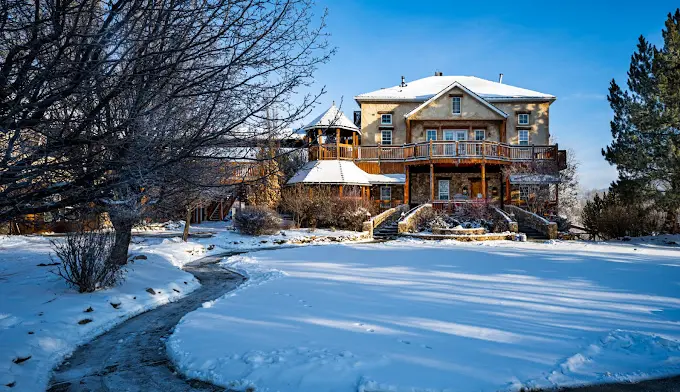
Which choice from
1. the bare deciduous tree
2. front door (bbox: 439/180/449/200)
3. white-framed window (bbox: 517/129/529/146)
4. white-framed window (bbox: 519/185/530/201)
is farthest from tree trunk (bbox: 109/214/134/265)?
white-framed window (bbox: 517/129/529/146)

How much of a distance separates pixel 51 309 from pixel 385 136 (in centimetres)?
Answer: 2548

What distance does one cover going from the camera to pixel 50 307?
271 inches

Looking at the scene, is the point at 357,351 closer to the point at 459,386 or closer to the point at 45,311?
the point at 459,386

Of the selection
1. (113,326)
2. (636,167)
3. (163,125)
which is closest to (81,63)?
(163,125)

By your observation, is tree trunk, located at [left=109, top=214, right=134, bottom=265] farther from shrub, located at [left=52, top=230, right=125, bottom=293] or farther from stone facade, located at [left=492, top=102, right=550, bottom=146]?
stone facade, located at [left=492, top=102, right=550, bottom=146]

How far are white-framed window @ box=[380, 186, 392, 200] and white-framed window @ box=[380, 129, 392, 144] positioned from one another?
3640 mm

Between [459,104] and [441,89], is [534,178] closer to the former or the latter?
[459,104]

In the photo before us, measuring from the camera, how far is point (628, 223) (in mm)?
18297

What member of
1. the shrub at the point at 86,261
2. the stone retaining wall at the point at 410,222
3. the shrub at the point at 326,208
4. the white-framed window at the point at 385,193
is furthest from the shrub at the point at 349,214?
the shrub at the point at 86,261

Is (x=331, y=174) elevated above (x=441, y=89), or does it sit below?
below

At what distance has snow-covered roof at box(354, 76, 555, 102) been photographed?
97.1 ft

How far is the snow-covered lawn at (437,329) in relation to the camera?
14.2 feet

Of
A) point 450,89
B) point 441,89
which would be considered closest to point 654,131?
point 450,89

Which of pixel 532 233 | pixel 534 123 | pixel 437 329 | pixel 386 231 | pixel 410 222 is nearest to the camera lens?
pixel 437 329
